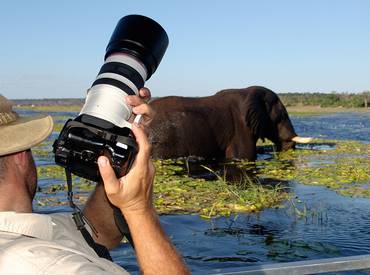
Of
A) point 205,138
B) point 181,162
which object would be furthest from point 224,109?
point 181,162

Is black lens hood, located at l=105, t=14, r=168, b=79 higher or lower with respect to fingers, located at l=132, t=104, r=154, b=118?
higher

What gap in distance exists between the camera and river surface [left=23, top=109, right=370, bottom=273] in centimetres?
541

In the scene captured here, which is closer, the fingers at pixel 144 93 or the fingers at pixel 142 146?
the fingers at pixel 142 146

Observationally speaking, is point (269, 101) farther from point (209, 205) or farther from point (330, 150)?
point (209, 205)

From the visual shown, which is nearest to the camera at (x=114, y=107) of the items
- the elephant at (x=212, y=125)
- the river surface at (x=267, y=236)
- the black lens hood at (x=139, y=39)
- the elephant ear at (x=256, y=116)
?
the black lens hood at (x=139, y=39)

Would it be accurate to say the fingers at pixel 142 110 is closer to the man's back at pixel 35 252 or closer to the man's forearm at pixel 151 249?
the man's forearm at pixel 151 249

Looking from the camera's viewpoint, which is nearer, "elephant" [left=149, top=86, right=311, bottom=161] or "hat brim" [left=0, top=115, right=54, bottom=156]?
"hat brim" [left=0, top=115, right=54, bottom=156]

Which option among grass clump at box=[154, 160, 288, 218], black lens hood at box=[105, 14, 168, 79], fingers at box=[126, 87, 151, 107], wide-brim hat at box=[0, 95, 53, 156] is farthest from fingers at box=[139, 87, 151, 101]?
grass clump at box=[154, 160, 288, 218]

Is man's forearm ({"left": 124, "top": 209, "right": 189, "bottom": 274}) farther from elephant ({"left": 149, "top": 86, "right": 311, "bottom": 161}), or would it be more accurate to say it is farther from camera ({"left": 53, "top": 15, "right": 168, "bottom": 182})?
elephant ({"left": 149, "top": 86, "right": 311, "bottom": 161})

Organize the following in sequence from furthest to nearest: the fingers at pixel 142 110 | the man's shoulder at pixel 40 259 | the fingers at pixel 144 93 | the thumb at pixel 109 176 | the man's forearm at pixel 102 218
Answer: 1. the man's forearm at pixel 102 218
2. the fingers at pixel 144 93
3. the fingers at pixel 142 110
4. the thumb at pixel 109 176
5. the man's shoulder at pixel 40 259

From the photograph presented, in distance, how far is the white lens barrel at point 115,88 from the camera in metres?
2.04

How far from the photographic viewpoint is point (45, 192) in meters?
8.98

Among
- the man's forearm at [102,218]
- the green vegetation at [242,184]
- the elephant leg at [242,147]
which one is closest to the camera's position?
the man's forearm at [102,218]

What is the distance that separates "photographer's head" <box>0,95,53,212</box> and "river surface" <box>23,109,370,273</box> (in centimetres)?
323
